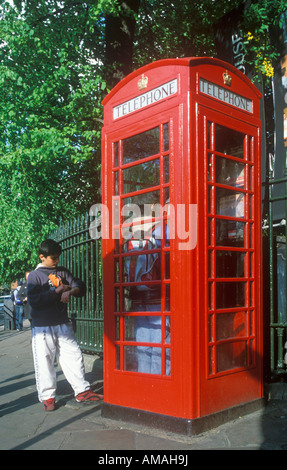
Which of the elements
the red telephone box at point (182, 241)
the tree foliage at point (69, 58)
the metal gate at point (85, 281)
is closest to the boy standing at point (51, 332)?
the red telephone box at point (182, 241)

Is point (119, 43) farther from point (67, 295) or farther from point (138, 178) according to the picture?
point (67, 295)

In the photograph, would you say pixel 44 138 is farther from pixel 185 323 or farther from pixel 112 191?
pixel 185 323

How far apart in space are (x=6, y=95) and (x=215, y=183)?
675cm

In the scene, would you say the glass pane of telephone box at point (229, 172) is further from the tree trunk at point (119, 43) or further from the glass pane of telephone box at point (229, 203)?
the tree trunk at point (119, 43)

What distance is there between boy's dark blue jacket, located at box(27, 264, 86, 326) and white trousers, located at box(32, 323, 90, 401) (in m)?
0.09

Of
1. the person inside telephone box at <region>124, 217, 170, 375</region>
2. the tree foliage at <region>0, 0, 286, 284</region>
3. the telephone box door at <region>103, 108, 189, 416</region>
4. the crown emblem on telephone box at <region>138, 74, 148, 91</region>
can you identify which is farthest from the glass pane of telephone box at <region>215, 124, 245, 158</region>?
the tree foliage at <region>0, 0, 286, 284</region>

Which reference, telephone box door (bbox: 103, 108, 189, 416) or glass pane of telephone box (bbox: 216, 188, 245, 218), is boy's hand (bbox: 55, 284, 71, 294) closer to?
telephone box door (bbox: 103, 108, 189, 416)

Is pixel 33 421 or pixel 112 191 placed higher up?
pixel 112 191

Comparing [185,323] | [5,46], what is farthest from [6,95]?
[185,323]

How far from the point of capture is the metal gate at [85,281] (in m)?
6.72

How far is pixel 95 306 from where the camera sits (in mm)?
7098

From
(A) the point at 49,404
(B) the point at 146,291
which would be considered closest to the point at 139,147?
(B) the point at 146,291

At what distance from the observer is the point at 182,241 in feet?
12.7
